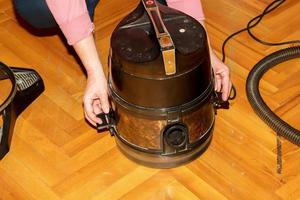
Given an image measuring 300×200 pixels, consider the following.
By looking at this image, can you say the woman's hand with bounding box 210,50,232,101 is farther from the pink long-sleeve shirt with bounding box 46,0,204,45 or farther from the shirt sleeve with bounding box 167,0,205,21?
the pink long-sleeve shirt with bounding box 46,0,204,45

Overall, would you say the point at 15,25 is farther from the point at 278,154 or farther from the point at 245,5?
the point at 278,154

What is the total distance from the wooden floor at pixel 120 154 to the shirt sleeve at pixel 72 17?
1.11 ft

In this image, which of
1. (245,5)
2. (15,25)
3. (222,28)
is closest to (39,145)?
(15,25)

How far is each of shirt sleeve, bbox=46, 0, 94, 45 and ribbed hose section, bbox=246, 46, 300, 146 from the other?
507 millimetres

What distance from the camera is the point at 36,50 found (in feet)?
5.53

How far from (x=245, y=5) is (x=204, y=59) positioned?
0.71 m

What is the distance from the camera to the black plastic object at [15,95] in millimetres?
1393

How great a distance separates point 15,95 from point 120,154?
12.9 inches

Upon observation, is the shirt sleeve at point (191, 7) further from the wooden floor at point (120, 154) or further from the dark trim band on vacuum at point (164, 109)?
the wooden floor at point (120, 154)

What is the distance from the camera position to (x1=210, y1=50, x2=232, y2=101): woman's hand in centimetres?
128

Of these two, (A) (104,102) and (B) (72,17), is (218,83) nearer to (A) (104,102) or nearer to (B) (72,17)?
(A) (104,102)

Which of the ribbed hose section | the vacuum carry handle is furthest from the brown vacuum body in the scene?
the ribbed hose section

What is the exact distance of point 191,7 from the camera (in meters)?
1.30

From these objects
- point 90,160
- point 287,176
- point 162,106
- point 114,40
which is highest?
point 114,40
